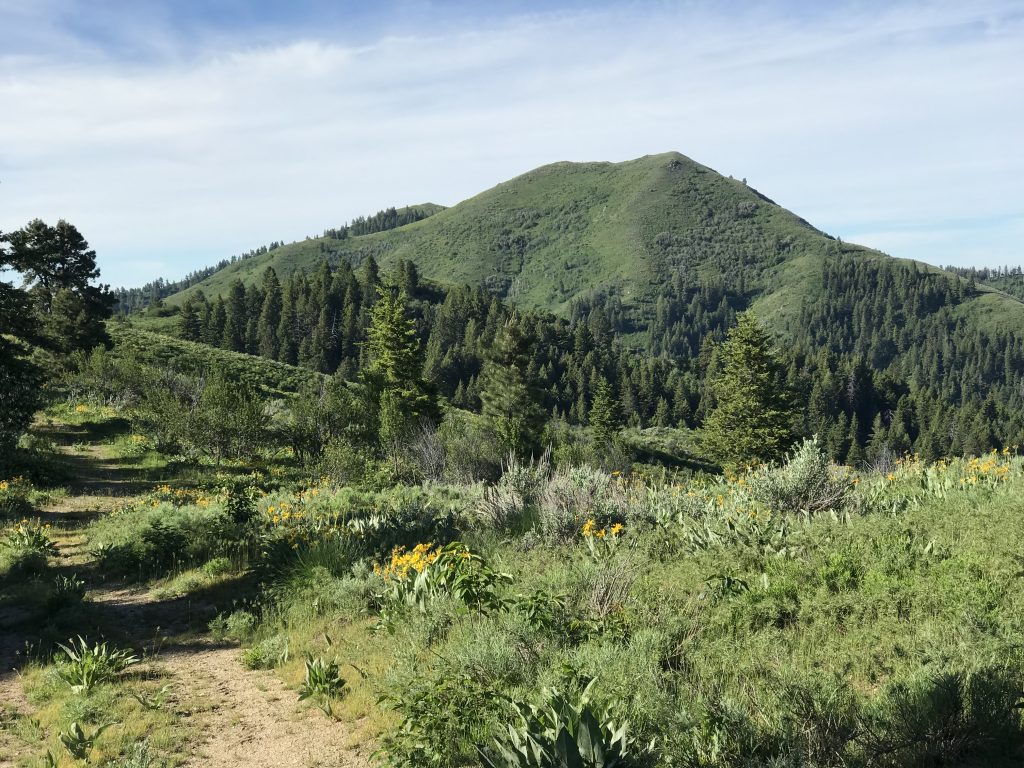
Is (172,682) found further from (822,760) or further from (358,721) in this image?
(822,760)

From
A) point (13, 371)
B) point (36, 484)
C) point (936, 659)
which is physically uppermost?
point (13, 371)

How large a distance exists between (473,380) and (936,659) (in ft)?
308

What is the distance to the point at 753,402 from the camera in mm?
40281

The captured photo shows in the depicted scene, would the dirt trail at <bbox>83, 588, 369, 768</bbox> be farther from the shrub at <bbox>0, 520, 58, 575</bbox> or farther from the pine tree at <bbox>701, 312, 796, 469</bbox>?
the pine tree at <bbox>701, 312, 796, 469</bbox>

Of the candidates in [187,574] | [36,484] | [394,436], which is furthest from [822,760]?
[394,436]

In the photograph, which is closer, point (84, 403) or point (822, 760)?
point (822, 760)

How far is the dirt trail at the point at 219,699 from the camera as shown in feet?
15.0

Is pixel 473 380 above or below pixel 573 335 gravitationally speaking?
below

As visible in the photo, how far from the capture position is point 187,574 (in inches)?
349

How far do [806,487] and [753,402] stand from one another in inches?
1346

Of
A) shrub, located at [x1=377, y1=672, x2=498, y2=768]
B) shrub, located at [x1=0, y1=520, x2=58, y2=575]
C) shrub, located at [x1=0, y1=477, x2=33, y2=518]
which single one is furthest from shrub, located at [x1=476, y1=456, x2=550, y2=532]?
shrub, located at [x1=0, y1=477, x2=33, y2=518]

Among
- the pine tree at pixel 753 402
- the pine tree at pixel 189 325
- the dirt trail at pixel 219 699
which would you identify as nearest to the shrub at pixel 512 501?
the dirt trail at pixel 219 699

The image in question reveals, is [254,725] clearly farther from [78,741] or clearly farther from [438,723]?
[438,723]

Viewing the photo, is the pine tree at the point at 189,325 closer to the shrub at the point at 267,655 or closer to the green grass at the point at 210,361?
the green grass at the point at 210,361
